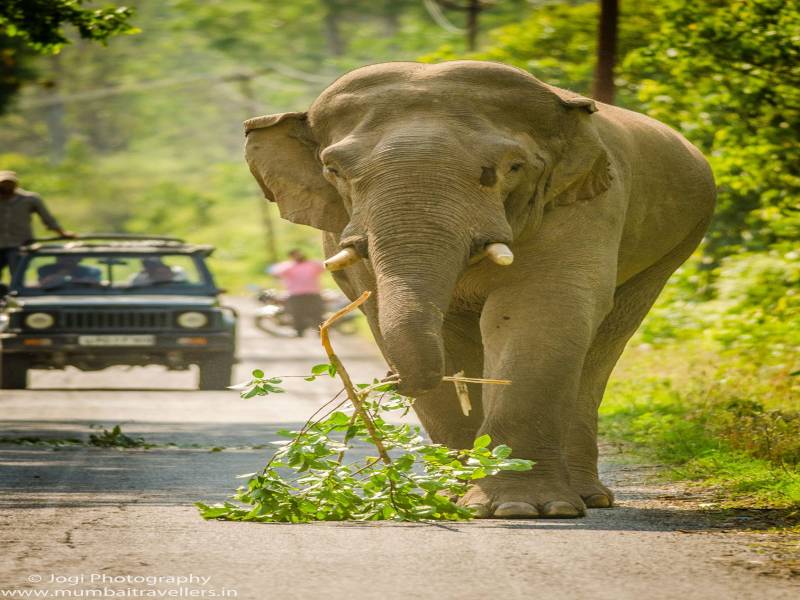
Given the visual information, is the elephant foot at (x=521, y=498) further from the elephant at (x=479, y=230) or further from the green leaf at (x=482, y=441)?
the green leaf at (x=482, y=441)

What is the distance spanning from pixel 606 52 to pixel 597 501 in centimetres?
1146

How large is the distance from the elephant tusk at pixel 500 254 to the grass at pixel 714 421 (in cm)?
182

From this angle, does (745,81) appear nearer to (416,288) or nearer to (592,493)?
(592,493)

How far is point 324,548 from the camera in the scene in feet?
24.4

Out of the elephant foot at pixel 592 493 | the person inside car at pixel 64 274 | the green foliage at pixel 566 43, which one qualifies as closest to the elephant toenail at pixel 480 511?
the elephant foot at pixel 592 493

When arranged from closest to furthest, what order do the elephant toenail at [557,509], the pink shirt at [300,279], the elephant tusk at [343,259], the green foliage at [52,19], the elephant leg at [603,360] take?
the elephant toenail at [557,509] → the elephant tusk at [343,259] → the elephant leg at [603,360] → the green foliage at [52,19] → the pink shirt at [300,279]

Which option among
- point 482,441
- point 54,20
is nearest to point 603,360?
point 482,441

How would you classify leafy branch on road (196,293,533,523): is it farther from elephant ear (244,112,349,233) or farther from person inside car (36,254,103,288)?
person inside car (36,254,103,288)

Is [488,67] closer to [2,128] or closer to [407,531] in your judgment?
[407,531]

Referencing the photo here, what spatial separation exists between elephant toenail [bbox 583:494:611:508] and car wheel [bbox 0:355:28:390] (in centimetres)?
1137

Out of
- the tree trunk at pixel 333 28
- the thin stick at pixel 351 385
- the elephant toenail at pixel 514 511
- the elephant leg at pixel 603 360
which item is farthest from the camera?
the tree trunk at pixel 333 28

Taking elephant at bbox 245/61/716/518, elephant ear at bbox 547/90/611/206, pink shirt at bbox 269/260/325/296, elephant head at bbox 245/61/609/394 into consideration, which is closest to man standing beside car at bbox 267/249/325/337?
pink shirt at bbox 269/260/325/296

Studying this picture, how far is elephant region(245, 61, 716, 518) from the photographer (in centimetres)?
869

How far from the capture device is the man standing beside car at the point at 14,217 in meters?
19.6
